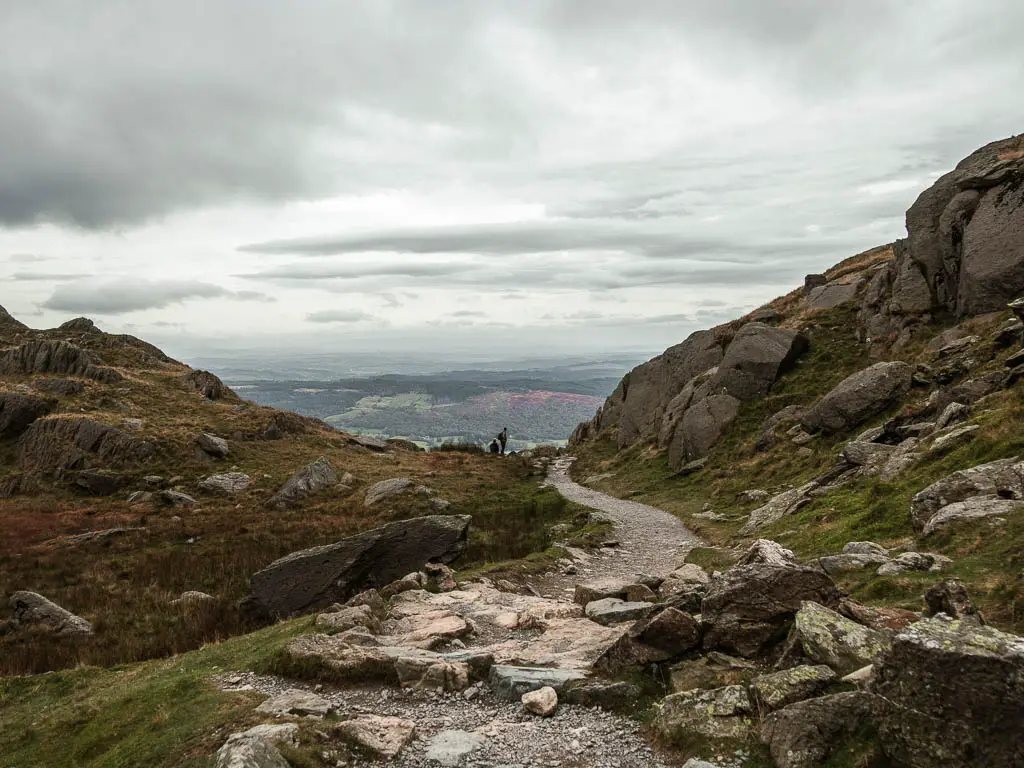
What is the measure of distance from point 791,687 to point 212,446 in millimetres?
65468

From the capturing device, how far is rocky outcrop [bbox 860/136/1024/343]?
117 feet

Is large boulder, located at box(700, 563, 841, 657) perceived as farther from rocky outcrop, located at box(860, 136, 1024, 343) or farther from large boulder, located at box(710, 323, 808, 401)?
large boulder, located at box(710, 323, 808, 401)


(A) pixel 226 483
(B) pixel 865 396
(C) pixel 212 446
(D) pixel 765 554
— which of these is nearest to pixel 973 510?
(D) pixel 765 554

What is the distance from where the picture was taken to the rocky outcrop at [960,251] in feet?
117

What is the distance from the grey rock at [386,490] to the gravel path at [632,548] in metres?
16.3

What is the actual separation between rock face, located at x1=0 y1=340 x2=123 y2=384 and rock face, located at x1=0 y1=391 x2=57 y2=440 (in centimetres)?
1400

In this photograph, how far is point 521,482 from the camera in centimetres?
6041

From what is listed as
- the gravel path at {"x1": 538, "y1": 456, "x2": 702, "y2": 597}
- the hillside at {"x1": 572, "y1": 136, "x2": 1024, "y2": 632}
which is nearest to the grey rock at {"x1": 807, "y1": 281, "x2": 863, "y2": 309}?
the hillside at {"x1": 572, "y1": 136, "x2": 1024, "y2": 632}

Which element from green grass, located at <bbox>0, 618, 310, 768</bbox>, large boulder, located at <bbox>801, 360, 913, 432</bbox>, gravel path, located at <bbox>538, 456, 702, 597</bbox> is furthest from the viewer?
large boulder, located at <bbox>801, 360, 913, 432</bbox>

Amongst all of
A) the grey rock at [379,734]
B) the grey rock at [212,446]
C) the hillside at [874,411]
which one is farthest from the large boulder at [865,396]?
the grey rock at [212,446]

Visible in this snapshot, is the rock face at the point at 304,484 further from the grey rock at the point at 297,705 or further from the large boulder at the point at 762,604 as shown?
the large boulder at the point at 762,604

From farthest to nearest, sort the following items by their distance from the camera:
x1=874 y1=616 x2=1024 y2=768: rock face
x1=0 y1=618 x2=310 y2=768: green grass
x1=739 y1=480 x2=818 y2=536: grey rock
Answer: x1=739 y1=480 x2=818 y2=536: grey rock
x1=0 y1=618 x2=310 y2=768: green grass
x1=874 y1=616 x2=1024 y2=768: rock face

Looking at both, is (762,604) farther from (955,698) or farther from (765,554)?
(955,698)

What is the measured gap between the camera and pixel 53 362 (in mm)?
82188
